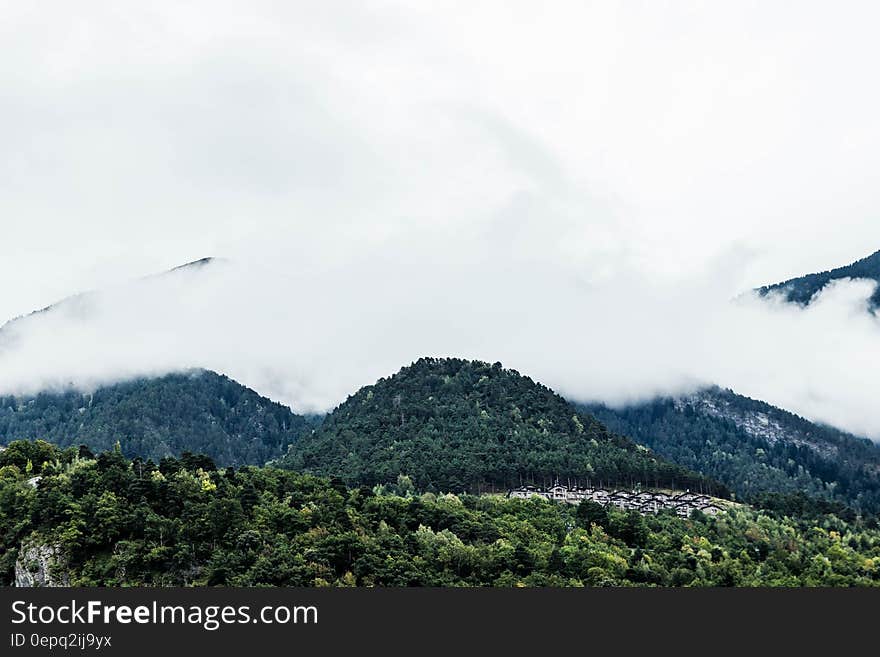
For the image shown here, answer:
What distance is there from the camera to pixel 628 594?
9575cm

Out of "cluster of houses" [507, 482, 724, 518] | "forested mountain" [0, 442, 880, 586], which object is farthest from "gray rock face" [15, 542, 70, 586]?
"cluster of houses" [507, 482, 724, 518]

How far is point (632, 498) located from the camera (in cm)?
18275

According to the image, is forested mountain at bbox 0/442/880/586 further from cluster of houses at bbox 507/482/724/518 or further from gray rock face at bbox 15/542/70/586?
cluster of houses at bbox 507/482/724/518

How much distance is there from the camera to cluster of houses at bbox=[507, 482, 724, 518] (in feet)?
582

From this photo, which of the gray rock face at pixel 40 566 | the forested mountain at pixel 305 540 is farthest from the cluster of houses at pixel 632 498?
the gray rock face at pixel 40 566

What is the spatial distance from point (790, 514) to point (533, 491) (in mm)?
47434

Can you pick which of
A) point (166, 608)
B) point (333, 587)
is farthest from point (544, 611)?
point (166, 608)

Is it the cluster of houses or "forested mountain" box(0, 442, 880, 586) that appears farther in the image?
the cluster of houses

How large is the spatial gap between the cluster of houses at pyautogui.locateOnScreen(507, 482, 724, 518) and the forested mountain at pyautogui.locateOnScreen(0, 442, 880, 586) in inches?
1127

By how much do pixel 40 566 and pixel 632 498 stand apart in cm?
11204

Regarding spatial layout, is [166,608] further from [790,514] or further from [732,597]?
[790,514]

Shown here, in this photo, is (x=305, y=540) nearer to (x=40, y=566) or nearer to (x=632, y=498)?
(x=40, y=566)

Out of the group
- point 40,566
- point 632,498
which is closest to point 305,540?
point 40,566

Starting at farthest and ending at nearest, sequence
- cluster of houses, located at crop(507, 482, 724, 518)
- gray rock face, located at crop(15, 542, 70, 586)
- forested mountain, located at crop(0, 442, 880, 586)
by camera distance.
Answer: cluster of houses, located at crop(507, 482, 724, 518) → forested mountain, located at crop(0, 442, 880, 586) → gray rock face, located at crop(15, 542, 70, 586)
